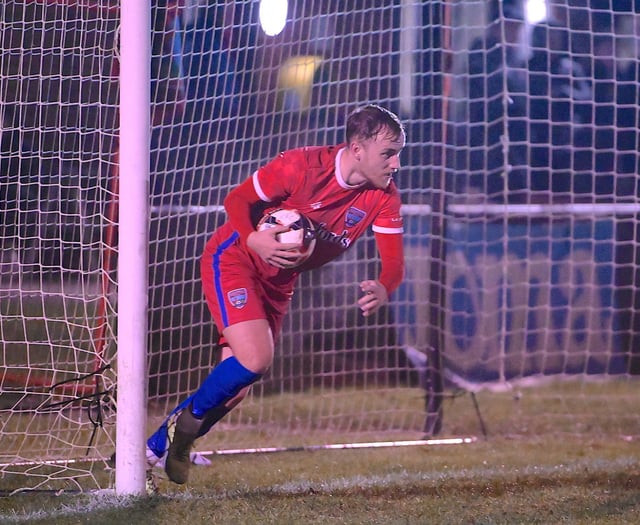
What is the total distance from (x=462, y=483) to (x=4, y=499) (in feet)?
6.11

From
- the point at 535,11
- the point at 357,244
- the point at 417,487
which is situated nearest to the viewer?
the point at 417,487

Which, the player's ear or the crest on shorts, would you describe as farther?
the player's ear

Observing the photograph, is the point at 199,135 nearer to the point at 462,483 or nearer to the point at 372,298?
the point at 372,298

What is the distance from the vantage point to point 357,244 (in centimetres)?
478

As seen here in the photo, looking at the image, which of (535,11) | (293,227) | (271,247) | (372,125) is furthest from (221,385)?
(535,11)

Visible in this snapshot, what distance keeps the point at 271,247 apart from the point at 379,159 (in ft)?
1.91

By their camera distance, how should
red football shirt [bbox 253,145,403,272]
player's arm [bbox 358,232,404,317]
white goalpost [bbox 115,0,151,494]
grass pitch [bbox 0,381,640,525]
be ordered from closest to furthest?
grass pitch [bbox 0,381,640,525] < white goalpost [bbox 115,0,151,494] < red football shirt [bbox 253,145,403,272] < player's arm [bbox 358,232,404,317]

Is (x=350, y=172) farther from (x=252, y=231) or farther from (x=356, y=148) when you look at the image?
(x=252, y=231)

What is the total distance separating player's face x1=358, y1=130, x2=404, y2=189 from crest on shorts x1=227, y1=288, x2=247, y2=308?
68 centimetres

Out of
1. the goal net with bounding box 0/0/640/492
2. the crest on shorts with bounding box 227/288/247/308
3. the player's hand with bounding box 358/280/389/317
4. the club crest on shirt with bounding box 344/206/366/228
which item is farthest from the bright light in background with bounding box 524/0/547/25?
the crest on shorts with bounding box 227/288/247/308

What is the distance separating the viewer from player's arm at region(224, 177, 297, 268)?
11.1 ft

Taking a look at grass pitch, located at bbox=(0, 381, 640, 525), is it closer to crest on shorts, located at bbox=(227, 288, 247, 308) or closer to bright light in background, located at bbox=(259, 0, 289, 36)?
crest on shorts, located at bbox=(227, 288, 247, 308)

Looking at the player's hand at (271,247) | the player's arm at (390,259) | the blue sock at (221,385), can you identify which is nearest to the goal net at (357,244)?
the blue sock at (221,385)

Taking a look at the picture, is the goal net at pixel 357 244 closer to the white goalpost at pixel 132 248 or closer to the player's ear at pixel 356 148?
the white goalpost at pixel 132 248
